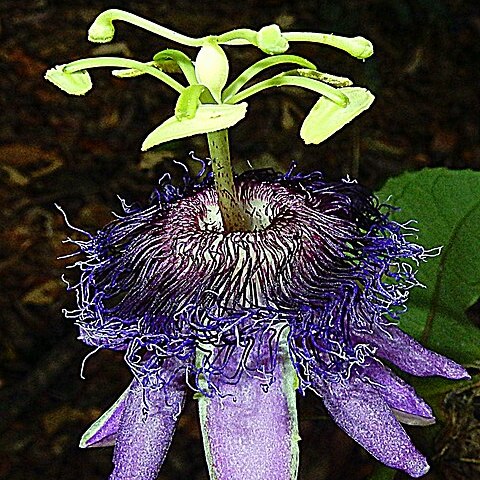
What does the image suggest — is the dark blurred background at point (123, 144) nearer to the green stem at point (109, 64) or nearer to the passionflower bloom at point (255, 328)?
the passionflower bloom at point (255, 328)

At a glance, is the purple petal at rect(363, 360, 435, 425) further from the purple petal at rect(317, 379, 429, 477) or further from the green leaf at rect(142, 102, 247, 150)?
the green leaf at rect(142, 102, 247, 150)

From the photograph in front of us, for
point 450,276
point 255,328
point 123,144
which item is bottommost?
point 123,144

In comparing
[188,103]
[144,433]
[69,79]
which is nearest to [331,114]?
[188,103]

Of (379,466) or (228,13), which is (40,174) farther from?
(379,466)

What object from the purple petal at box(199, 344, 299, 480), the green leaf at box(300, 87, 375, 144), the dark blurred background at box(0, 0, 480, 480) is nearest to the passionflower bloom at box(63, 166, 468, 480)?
the purple petal at box(199, 344, 299, 480)

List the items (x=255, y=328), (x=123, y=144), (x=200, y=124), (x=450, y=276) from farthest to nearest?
(x=123, y=144) < (x=450, y=276) < (x=255, y=328) < (x=200, y=124)

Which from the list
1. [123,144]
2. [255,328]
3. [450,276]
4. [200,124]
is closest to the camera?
[200,124]

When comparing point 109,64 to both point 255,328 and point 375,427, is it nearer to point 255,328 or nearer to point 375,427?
point 255,328
